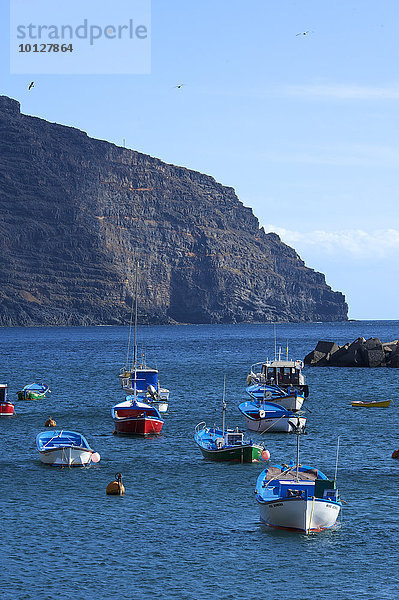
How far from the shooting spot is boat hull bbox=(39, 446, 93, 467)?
52.2 metres

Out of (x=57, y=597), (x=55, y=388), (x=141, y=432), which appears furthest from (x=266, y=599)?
(x=55, y=388)

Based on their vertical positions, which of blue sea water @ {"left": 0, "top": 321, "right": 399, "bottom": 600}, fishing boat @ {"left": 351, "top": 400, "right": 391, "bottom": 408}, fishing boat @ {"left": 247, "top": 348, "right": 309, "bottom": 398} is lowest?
blue sea water @ {"left": 0, "top": 321, "right": 399, "bottom": 600}

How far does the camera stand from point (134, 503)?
144ft

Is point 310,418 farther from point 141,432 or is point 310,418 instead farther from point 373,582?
point 373,582

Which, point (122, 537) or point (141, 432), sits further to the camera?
point (141, 432)

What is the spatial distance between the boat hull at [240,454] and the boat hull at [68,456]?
762 centimetres

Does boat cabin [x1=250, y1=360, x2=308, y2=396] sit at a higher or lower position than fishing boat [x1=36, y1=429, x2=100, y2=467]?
higher

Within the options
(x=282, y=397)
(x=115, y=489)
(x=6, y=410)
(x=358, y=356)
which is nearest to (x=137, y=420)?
(x=282, y=397)

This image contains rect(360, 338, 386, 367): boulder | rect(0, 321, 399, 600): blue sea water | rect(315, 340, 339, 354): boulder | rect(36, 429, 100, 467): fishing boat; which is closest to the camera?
rect(0, 321, 399, 600): blue sea water

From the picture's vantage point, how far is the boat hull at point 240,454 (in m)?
52.8

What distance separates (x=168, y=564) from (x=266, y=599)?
4976mm

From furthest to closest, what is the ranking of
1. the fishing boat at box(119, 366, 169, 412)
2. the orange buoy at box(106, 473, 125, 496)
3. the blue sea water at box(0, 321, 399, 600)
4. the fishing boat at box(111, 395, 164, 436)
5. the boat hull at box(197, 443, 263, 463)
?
1. the fishing boat at box(119, 366, 169, 412)
2. the fishing boat at box(111, 395, 164, 436)
3. the boat hull at box(197, 443, 263, 463)
4. the orange buoy at box(106, 473, 125, 496)
5. the blue sea water at box(0, 321, 399, 600)

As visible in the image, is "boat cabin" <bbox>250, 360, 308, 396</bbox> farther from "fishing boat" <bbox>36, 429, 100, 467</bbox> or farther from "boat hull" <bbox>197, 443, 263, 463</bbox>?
"fishing boat" <bbox>36, 429, 100, 467</bbox>

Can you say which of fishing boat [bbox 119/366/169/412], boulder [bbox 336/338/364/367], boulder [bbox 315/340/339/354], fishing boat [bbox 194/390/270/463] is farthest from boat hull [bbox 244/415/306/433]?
boulder [bbox 315/340/339/354]
